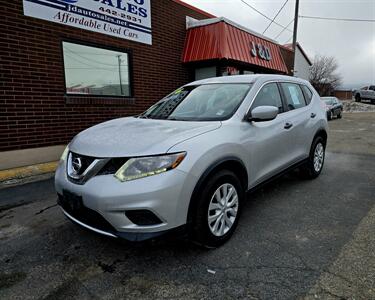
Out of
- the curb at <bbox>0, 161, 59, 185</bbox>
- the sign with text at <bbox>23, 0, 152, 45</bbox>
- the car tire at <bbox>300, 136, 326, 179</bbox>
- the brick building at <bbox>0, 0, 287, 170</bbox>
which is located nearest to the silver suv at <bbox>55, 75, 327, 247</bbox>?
the car tire at <bbox>300, 136, 326, 179</bbox>

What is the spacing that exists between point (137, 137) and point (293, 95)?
111 inches

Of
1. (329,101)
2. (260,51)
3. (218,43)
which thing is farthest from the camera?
(329,101)

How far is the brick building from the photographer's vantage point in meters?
Answer: 5.50

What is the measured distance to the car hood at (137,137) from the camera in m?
2.43

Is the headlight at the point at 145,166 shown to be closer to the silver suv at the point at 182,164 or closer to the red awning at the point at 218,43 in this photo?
the silver suv at the point at 182,164

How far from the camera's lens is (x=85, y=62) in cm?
670

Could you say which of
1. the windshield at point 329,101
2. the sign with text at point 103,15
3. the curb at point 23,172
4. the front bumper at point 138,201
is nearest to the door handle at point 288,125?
the front bumper at point 138,201

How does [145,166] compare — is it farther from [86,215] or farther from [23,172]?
[23,172]

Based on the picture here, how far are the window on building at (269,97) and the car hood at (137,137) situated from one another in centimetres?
82

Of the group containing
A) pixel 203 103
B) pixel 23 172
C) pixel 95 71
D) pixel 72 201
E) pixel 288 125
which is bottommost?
pixel 23 172

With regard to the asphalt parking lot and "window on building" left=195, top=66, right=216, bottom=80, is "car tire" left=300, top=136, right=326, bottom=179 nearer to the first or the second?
the asphalt parking lot

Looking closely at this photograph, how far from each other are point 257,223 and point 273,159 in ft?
2.74

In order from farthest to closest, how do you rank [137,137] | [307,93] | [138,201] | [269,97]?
[307,93] → [269,97] → [137,137] → [138,201]

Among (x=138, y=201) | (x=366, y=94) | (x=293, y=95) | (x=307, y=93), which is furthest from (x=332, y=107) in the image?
(x=138, y=201)
